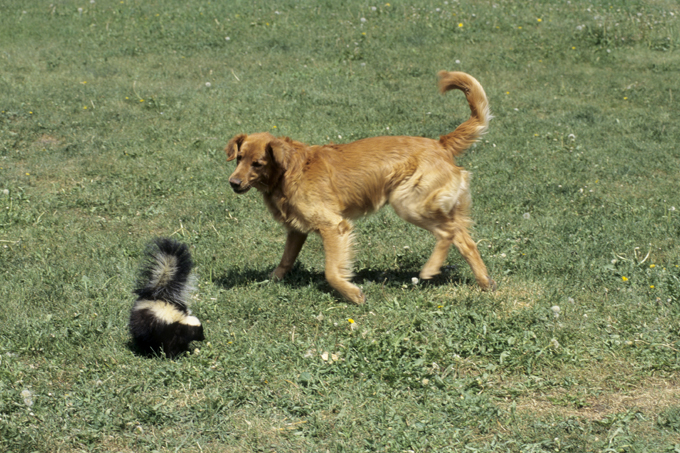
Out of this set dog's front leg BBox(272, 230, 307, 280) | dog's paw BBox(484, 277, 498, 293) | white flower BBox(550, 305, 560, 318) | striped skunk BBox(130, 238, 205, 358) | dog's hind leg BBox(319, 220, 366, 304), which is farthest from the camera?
dog's front leg BBox(272, 230, 307, 280)

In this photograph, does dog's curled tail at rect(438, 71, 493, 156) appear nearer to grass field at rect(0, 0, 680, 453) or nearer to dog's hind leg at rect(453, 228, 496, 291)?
dog's hind leg at rect(453, 228, 496, 291)

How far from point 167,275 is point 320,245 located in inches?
91.2

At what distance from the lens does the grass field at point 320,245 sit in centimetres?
385

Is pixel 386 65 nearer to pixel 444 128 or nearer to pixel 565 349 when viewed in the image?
pixel 444 128

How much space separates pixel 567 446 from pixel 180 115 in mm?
7550

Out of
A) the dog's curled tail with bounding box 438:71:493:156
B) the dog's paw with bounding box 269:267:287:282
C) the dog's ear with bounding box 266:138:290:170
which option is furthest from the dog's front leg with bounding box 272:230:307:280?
the dog's curled tail with bounding box 438:71:493:156

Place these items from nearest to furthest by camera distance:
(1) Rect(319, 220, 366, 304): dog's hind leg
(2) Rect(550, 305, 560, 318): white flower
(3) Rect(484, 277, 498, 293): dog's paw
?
(2) Rect(550, 305, 560, 318): white flower, (1) Rect(319, 220, 366, 304): dog's hind leg, (3) Rect(484, 277, 498, 293): dog's paw

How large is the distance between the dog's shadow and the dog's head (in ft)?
2.69

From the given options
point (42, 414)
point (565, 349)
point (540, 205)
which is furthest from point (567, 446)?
point (540, 205)

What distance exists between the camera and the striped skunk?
14.0 ft

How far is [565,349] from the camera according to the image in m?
4.44

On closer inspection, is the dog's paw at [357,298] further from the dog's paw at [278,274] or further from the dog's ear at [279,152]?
the dog's ear at [279,152]

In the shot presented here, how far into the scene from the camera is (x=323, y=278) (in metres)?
5.75

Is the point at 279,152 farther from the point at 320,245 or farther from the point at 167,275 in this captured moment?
the point at 320,245
